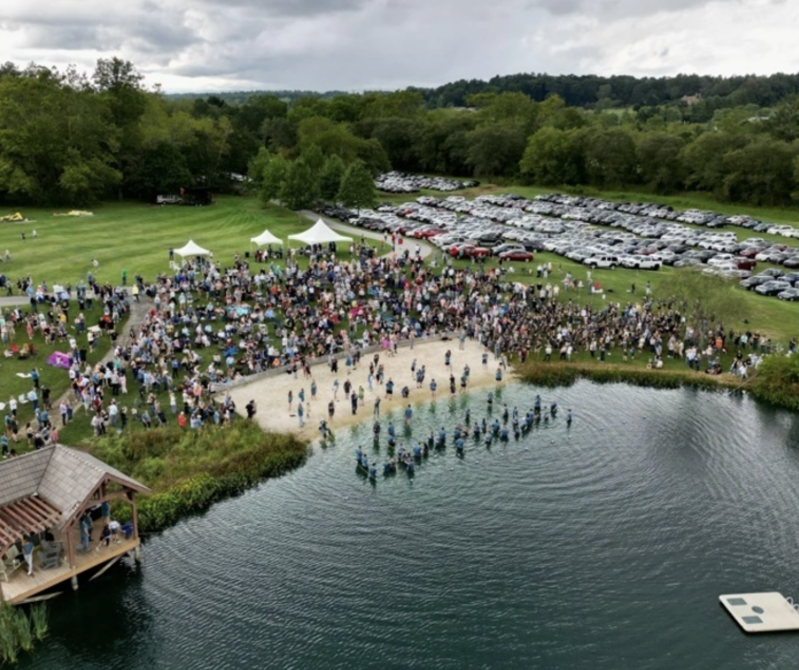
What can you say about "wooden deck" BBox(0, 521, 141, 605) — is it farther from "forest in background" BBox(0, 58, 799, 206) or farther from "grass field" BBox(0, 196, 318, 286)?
"forest in background" BBox(0, 58, 799, 206)

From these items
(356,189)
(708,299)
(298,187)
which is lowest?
(708,299)

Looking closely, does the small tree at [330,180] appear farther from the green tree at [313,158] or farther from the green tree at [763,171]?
the green tree at [763,171]

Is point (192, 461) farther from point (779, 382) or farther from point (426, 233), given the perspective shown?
point (426, 233)

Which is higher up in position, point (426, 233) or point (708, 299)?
point (426, 233)

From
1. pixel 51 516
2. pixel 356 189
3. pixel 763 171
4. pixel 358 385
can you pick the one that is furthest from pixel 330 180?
pixel 51 516

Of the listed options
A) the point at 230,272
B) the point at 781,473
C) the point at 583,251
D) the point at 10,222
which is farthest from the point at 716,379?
the point at 10,222

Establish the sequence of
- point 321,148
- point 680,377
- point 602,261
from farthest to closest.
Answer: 1. point 321,148
2. point 602,261
3. point 680,377
